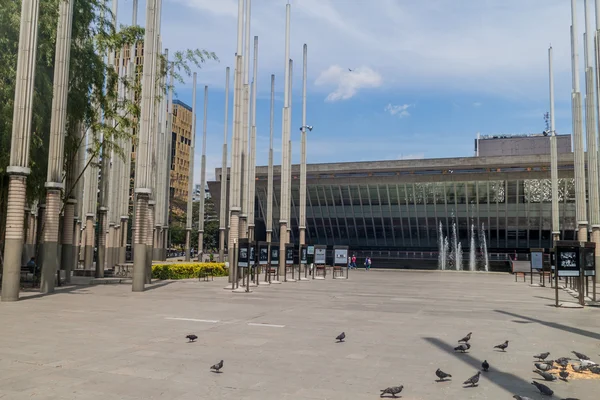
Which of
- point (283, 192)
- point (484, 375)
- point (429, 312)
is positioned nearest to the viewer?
point (484, 375)

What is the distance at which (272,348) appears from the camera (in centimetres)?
1083

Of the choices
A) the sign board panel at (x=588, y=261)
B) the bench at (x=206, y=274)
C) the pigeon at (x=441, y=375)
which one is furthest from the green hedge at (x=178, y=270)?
the pigeon at (x=441, y=375)

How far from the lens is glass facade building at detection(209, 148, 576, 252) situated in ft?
209

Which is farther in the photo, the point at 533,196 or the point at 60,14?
the point at 533,196

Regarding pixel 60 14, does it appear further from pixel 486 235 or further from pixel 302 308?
pixel 486 235

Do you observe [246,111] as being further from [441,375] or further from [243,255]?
[441,375]

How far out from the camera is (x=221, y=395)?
24.2ft

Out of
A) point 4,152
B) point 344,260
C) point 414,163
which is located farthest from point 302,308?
point 414,163

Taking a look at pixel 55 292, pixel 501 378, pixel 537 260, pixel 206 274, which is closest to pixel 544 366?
pixel 501 378

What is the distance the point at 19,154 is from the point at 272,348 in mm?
13797

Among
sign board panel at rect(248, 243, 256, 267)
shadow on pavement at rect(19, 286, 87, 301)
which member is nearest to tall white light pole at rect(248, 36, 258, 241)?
sign board panel at rect(248, 243, 256, 267)

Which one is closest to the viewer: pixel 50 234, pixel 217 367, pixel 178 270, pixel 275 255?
pixel 217 367

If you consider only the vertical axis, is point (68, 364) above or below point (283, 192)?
below

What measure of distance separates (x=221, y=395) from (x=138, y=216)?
1938 centimetres
